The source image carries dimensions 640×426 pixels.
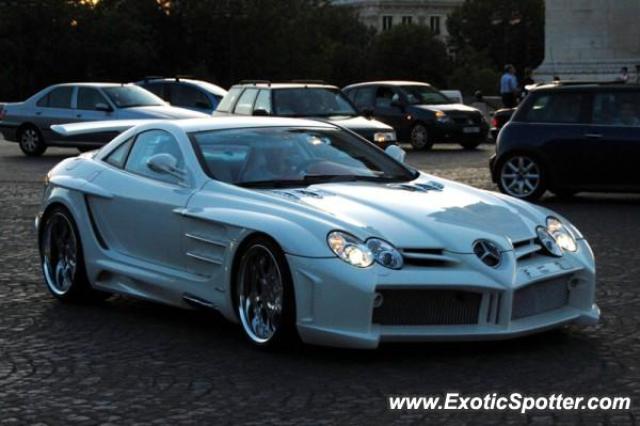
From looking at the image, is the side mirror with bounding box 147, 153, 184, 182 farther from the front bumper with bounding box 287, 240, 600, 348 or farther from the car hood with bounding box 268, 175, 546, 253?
the front bumper with bounding box 287, 240, 600, 348

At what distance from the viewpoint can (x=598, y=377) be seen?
245 inches

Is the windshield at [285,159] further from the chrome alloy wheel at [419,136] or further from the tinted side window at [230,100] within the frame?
the chrome alloy wheel at [419,136]

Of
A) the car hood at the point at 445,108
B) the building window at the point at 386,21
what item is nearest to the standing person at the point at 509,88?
the car hood at the point at 445,108

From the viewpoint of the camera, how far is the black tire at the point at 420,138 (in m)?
28.2

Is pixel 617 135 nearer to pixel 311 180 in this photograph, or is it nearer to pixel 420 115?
pixel 311 180

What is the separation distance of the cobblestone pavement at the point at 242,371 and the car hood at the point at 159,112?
1573 centimetres

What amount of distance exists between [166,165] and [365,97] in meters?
21.7

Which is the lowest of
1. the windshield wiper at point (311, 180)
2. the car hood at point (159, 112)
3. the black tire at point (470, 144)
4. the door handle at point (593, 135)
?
the black tire at point (470, 144)

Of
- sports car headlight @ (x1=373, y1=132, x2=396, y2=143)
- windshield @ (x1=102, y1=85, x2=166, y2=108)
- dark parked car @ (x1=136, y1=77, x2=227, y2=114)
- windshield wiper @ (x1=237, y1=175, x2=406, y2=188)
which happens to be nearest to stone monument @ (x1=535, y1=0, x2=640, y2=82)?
dark parked car @ (x1=136, y1=77, x2=227, y2=114)

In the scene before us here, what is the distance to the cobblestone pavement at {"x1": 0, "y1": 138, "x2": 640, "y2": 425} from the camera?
5613 mm

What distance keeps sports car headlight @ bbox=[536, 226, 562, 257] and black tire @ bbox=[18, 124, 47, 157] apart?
20733mm

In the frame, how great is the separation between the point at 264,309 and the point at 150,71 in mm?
79876

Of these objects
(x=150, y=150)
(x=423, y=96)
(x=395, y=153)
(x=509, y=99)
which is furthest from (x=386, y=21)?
(x=150, y=150)

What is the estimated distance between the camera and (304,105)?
22.2 m
